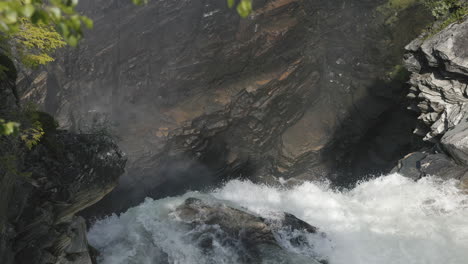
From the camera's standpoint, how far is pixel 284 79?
18.5 m

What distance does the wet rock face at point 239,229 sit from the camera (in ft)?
38.0

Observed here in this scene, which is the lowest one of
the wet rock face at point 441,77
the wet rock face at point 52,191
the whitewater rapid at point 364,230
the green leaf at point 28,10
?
the whitewater rapid at point 364,230

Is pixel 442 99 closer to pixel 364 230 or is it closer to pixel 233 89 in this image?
pixel 364 230

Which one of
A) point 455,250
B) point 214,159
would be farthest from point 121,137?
point 455,250

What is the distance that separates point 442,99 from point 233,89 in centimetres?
921

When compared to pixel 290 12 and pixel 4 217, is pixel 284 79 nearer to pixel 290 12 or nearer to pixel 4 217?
pixel 290 12

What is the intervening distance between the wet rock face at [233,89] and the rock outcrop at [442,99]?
375cm

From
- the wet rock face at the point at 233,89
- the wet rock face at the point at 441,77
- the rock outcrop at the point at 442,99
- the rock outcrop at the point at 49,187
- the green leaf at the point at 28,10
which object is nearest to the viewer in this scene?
the green leaf at the point at 28,10

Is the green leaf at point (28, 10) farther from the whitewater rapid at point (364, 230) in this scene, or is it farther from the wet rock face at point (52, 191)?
the whitewater rapid at point (364, 230)

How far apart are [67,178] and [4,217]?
2595 mm

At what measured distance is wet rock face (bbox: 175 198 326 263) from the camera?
11586 mm

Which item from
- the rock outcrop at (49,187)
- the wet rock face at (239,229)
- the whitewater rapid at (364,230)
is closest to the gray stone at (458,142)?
the whitewater rapid at (364,230)

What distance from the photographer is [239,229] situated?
12.3m

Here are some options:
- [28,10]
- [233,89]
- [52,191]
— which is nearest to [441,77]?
[233,89]
